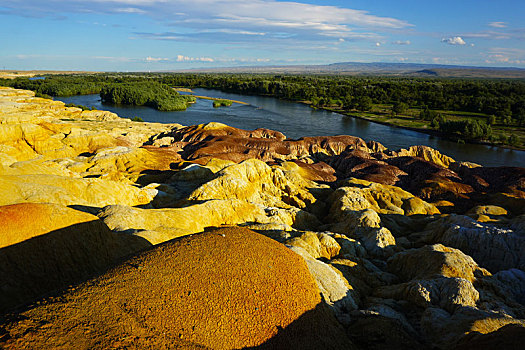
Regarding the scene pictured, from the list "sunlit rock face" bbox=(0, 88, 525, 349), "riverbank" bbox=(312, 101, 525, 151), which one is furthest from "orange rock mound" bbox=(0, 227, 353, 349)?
"riverbank" bbox=(312, 101, 525, 151)

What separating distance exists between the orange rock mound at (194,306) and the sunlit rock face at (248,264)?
44 mm

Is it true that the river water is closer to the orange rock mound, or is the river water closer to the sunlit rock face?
the sunlit rock face

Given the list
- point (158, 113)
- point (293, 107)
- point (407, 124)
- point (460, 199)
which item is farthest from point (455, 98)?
point (158, 113)

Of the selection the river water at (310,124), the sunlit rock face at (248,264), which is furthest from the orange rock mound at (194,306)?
the river water at (310,124)

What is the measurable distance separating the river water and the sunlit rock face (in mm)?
42887

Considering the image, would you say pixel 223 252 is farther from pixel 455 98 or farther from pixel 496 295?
pixel 455 98

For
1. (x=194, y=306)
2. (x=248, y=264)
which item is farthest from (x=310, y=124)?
(x=194, y=306)

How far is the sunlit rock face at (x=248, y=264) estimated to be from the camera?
8.53 meters

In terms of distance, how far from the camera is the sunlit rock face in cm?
853

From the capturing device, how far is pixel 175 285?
9.53 metres

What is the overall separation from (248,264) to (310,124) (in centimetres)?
9141

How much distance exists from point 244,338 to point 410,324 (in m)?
8.19

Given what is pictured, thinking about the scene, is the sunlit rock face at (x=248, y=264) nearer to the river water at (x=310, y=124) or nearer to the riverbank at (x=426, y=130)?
the river water at (x=310, y=124)

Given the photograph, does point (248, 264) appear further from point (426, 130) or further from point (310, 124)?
point (426, 130)
